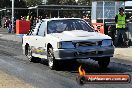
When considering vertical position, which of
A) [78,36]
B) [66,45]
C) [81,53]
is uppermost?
[78,36]

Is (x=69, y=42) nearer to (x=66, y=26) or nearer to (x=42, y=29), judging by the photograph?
(x=66, y=26)

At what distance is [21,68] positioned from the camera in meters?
13.0

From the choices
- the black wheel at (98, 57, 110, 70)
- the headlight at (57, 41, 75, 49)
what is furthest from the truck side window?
the black wheel at (98, 57, 110, 70)

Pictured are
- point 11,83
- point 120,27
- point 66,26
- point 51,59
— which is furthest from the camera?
point 120,27

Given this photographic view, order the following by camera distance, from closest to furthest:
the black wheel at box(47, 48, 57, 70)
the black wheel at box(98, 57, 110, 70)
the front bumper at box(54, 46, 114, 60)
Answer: the front bumper at box(54, 46, 114, 60), the black wheel at box(47, 48, 57, 70), the black wheel at box(98, 57, 110, 70)

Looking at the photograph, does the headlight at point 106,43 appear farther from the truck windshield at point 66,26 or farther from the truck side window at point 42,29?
the truck side window at point 42,29

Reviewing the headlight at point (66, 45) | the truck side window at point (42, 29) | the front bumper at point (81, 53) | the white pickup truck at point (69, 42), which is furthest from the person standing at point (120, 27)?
the headlight at point (66, 45)

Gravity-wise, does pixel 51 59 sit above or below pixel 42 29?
below

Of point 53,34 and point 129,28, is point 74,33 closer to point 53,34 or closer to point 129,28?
point 53,34

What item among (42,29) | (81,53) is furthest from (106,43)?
(42,29)

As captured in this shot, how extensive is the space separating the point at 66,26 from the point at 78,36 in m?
1.26

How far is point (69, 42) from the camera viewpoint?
11727 mm

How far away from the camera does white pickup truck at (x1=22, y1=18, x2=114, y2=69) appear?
38.5 ft

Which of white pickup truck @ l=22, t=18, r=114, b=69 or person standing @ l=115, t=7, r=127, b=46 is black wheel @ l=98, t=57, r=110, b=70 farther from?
person standing @ l=115, t=7, r=127, b=46
